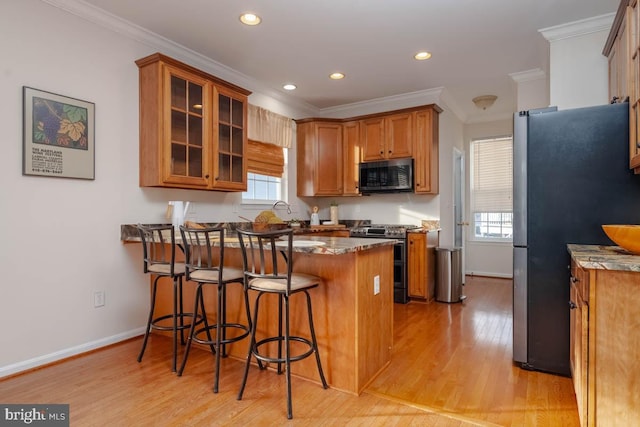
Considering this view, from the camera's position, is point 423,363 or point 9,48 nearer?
point 9,48

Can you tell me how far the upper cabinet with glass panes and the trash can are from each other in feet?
8.61

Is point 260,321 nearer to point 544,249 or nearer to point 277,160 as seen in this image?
point 544,249

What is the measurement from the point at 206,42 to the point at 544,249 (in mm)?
3253

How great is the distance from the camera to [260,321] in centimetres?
261

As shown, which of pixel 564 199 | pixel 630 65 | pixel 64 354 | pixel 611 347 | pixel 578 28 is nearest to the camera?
pixel 611 347

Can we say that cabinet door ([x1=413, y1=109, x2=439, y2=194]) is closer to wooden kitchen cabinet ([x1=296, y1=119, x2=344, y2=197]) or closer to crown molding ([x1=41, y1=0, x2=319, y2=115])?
wooden kitchen cabinet ([x1=296, y1=119, x2=344, y2=197])

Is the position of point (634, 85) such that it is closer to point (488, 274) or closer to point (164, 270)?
point (164, 270)

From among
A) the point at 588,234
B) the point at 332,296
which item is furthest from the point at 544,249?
the point at 332,296

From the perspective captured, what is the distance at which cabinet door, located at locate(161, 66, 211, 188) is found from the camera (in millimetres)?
3070

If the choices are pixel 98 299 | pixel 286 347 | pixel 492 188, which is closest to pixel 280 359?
pixel 286 347

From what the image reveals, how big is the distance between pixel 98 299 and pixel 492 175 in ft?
18.6

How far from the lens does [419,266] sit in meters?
4.39

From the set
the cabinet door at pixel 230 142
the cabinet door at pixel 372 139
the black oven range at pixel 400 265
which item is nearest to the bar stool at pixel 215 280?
the cabinet door at pixel 230 142

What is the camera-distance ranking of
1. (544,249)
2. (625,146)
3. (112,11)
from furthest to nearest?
(112,11) → (544,249) → (625,146)
